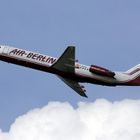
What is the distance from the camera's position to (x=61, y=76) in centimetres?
11969

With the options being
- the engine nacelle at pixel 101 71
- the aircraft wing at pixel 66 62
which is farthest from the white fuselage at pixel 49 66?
the aircraft wing at pixel 66 62

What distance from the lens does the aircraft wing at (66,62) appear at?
11429 centimetres

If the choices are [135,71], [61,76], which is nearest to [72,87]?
[61,76]

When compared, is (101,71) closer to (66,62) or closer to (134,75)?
(66,62)

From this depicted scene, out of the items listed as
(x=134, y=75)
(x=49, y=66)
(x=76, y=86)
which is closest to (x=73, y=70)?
(x=49, y=66)

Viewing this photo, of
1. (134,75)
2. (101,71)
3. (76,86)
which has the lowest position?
(76,86)

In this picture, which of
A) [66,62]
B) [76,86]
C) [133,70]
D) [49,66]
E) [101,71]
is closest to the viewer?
[66,62]

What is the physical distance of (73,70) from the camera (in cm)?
11738

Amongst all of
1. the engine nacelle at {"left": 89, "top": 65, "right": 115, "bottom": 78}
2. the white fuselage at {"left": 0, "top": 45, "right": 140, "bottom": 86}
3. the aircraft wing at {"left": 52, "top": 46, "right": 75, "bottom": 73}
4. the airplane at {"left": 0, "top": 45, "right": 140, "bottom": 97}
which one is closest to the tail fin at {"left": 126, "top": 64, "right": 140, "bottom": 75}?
the airplane at {"left": 0, "top": 45, "right": 140, "bottom": 97}

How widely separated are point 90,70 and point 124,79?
6.31 m

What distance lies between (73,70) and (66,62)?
7.07 feet

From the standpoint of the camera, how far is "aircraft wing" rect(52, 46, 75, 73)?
114287mm

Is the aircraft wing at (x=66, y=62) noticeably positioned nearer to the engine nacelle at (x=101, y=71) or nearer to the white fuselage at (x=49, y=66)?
the white fuselage at (x=49, y=66)

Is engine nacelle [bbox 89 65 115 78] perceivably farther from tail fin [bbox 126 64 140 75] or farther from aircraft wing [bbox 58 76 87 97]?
aircraft wing [bbox 58 76 87 97]
